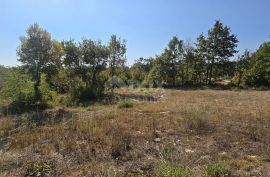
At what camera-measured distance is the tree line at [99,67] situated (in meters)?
16.1

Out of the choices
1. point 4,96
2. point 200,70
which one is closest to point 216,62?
point 200,70

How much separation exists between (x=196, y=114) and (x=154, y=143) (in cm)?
262

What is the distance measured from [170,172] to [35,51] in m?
18.8

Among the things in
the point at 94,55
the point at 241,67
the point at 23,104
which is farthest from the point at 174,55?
the point at 23,104

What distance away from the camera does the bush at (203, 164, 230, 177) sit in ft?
14.5

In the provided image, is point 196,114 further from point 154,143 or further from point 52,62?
point 52,62

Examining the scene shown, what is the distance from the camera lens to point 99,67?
25.9 meters

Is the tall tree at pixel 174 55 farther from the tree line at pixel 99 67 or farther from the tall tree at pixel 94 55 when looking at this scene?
the tall tree at pixel 94 55

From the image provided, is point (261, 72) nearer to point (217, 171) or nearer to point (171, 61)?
point (171, 61)

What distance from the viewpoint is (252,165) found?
16.2ft

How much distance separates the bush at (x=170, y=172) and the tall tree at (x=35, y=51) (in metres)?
17.9

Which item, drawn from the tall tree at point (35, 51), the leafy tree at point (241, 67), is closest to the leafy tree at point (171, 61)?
the leafy tree at point (241, 67)

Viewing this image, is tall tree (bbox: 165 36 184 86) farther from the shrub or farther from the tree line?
the shrub

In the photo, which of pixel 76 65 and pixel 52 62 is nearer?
pixel 52 62
